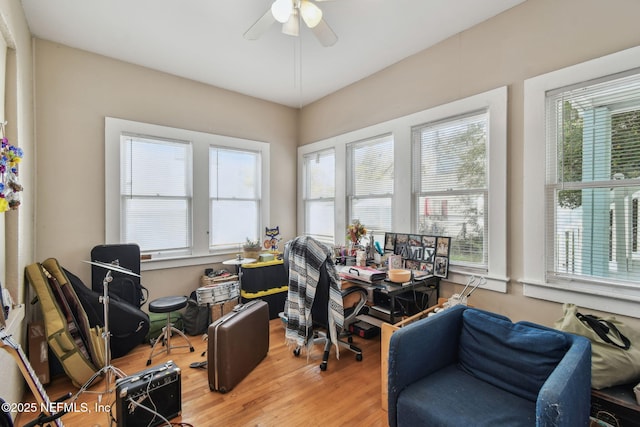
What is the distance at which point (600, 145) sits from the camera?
197cm

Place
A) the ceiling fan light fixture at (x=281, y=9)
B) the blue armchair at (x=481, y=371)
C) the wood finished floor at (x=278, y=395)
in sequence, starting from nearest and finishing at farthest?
the blue armchair at (x=481, y=371), the ceiling fan light fixture at (x=281, y=9), the wood finished floor at (x=278, y=395)

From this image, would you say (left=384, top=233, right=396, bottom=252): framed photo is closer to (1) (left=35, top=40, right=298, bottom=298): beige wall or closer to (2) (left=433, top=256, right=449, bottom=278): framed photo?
(2) (left=433, top=256, right=449, bottom=278): framed photo

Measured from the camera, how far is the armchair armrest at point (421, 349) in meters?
1.52

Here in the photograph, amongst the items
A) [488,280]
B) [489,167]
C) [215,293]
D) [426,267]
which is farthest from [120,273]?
[489,167]

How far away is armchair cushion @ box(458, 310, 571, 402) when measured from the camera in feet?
4.74

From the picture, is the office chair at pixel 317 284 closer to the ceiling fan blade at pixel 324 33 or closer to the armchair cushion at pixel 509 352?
the armchair cushion at pixel 509 352

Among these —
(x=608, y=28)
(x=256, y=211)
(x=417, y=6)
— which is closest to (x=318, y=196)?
(x=256, y=211)

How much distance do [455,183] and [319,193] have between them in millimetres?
A: 2049

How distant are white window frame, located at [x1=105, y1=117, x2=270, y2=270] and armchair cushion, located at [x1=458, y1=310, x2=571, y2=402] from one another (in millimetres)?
3090

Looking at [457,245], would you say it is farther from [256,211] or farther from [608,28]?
[256,211]

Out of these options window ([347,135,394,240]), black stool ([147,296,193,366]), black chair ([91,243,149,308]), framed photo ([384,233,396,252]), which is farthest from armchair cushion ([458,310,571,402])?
black chair ([91,243,149,308])

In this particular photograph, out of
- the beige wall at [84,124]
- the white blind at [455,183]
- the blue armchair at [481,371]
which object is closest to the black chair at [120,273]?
the beige wall at [84,124]

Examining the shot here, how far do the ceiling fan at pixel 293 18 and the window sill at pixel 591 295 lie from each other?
245 cm

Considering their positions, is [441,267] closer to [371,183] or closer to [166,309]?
[371,183]
